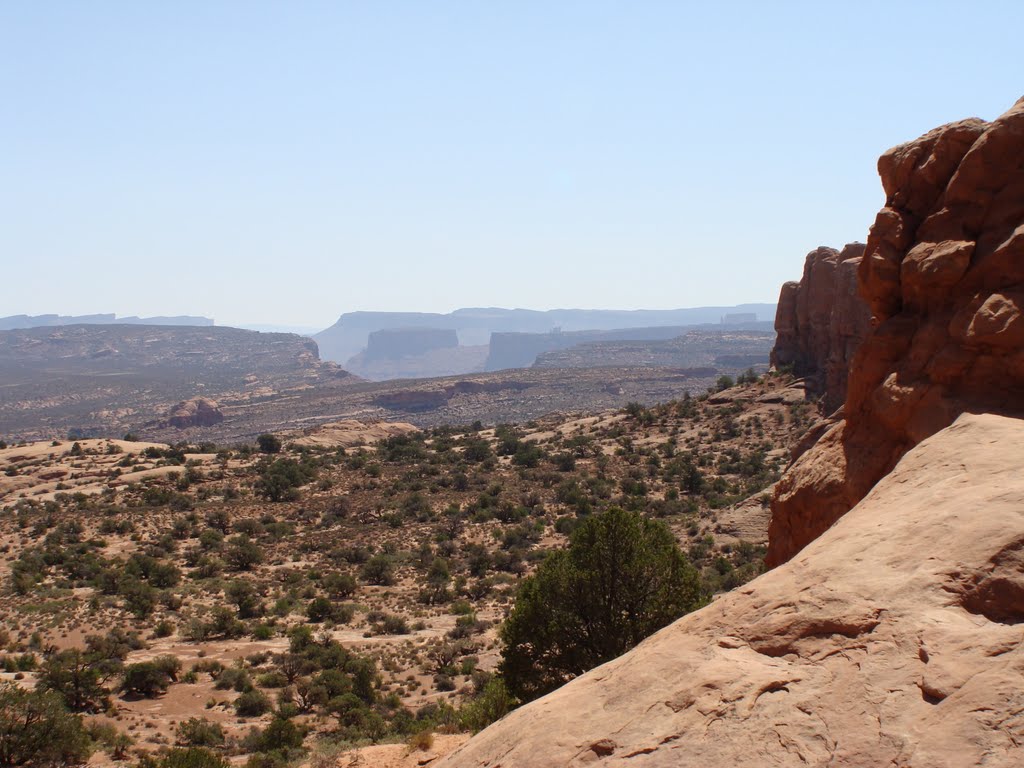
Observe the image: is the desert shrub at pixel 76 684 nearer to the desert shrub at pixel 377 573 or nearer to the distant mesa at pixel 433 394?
the desert shrub at pixel 377 573

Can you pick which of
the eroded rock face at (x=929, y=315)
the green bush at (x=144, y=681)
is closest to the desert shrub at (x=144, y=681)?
the green bush at (x=144, y=681)

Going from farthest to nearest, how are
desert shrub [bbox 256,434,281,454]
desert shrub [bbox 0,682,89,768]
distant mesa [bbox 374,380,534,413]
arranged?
distant mesa [bbox 374,380,534,413], desert shrub [bbox 256,434,281,454], desert shrub [bbox 0,682,89,768]

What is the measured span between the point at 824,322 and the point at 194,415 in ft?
293

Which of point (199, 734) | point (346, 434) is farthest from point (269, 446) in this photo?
point (199, 734)

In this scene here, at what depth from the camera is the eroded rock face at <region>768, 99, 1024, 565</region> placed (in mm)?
9734

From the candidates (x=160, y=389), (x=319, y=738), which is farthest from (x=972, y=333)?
(x=160, y=389)

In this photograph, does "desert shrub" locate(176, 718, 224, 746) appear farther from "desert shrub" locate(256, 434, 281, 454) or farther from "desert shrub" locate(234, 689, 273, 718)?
"desert shrub" locate(256, 434, 281, 454)

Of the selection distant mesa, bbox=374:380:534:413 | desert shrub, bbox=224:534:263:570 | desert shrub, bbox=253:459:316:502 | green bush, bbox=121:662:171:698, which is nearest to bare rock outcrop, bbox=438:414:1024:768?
green bush, bbox=121:662:171:698

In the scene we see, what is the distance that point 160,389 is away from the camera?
472ft

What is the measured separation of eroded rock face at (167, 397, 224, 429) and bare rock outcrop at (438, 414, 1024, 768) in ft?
361

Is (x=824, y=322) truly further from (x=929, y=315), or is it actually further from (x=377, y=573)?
(x=929, y=315)

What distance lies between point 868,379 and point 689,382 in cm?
12164

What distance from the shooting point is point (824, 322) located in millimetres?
49219

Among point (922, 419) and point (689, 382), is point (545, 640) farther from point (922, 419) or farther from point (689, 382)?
point (689, 382)
